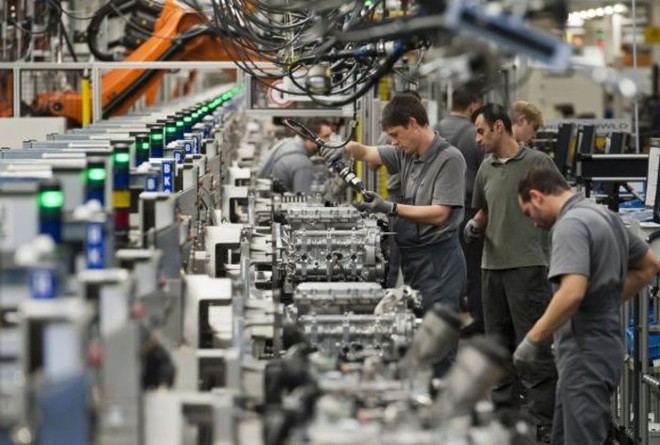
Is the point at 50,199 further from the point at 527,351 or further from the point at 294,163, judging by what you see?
the point at 294,163

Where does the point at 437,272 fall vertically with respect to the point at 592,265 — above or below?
below

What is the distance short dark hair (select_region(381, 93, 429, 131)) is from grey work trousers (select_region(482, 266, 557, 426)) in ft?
3.07

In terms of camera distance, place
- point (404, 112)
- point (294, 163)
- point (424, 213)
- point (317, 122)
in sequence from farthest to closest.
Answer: point (317, 122)
point (294, 163)
point (404, 112)
point (424, 213)

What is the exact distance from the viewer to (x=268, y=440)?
129 inches

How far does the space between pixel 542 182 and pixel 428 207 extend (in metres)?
1.66

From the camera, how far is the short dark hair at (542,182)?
18.5ft

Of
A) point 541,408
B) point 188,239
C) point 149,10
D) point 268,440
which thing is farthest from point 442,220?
point 149,10

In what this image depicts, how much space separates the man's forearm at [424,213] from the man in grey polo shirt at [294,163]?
3.78m

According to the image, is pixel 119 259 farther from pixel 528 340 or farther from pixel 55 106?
pixel 55 106

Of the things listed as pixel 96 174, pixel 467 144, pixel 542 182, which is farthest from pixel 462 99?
pixel 96 174

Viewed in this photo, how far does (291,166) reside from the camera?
1141 cm

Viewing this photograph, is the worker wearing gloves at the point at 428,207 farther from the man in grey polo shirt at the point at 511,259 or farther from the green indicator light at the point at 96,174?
the green indicator light at the point at 96,174

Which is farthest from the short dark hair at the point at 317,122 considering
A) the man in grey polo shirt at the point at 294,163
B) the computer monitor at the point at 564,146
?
the computer monitor at the point at 564,146

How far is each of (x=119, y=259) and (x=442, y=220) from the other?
3644mm
